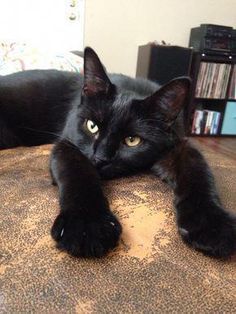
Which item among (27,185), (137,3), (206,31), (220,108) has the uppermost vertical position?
(137,3)

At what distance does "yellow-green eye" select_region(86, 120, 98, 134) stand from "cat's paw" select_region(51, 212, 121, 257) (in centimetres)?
33

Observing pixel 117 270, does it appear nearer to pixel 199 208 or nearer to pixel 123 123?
pixel 199 208

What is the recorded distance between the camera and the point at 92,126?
0.85 meters

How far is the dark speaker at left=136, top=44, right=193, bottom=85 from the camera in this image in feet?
9.20

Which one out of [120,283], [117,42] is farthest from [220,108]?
[120,283]

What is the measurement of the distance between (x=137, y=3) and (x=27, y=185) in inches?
107

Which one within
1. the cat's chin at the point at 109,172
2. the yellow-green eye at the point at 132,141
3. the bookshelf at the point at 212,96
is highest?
the yellow-green eye at the point at 132,141

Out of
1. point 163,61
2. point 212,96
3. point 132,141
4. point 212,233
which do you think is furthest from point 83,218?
point 212,96

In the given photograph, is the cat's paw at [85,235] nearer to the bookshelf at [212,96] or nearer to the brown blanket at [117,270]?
the brown blanket at [117,270]

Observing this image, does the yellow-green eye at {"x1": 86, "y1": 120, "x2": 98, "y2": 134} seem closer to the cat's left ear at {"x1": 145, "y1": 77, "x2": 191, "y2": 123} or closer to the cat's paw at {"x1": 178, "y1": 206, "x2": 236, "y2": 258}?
the cat's left ear at {"x1": 145, "y1": 77, "x2": 191, "y2": 123}

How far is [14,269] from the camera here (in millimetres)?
484

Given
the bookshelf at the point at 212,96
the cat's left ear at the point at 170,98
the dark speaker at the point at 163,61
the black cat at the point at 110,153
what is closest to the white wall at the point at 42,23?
the dark speaker at the point at 163,61

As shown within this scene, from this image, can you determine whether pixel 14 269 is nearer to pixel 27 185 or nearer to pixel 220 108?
pixel 27 185

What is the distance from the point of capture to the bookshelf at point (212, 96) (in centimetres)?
316
